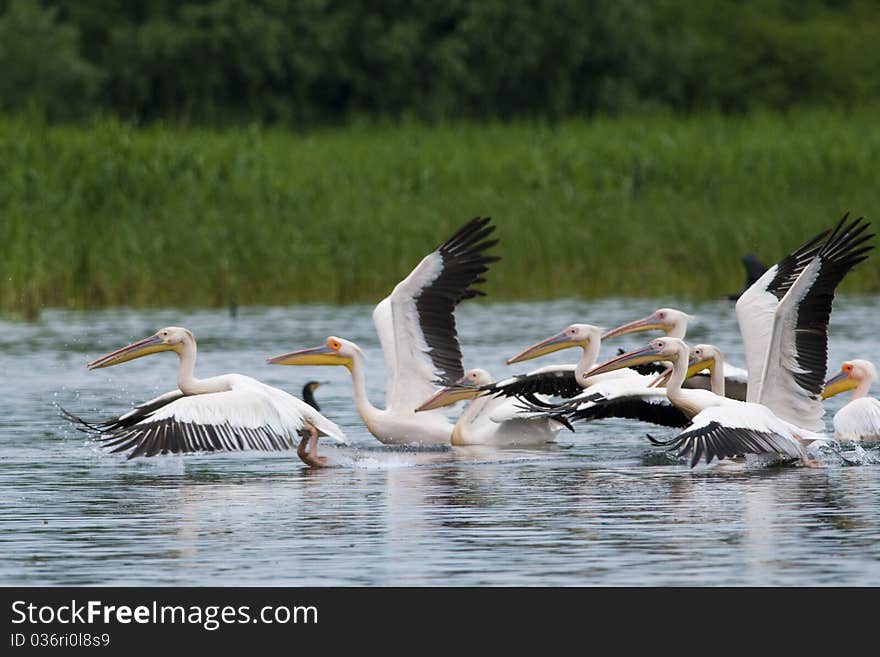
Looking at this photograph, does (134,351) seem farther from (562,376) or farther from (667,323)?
(667,323)

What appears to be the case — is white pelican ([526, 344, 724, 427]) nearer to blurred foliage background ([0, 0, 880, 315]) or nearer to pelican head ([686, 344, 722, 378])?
pelican head ([686, 344, 722, 378])

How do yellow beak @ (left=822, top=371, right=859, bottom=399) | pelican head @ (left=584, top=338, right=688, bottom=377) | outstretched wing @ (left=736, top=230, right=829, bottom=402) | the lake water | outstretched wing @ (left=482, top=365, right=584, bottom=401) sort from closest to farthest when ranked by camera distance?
the lake water
pelican head @ (left=584, top=338, right=688, bottom=377)
outstretched wing @ (left=736, top=230, right=829, bottom=402)
outstretched wing @ (left=482, top=365, right=584, bottom=401)
yellow beak @ (left=822, top=371, right=859, bottom=399)

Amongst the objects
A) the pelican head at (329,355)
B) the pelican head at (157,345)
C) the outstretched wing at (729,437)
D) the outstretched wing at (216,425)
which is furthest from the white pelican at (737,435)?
the pelican head at (157,345)

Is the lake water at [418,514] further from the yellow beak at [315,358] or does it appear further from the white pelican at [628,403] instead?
the yellow beak at [315,358]

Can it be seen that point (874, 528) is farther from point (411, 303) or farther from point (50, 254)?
point (50, 254)

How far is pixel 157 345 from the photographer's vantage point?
10.5 meters

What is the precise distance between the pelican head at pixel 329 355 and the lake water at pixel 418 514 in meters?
0.45

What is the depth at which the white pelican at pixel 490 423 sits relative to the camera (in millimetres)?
10602

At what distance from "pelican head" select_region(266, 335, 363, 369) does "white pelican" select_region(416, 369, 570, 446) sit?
0.50 metres

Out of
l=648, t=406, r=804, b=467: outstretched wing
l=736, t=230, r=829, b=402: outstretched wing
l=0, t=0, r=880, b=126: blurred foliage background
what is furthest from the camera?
l=0, t=0, r=880, b=126: blurred foliage background

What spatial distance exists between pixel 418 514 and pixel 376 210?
446 inches

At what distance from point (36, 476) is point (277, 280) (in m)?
8.71

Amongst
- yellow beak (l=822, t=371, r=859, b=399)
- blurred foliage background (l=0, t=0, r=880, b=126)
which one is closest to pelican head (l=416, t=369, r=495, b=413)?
yellow beak (l=822, t=371, r=859, b=399)

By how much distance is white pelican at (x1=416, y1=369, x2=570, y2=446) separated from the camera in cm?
1060
